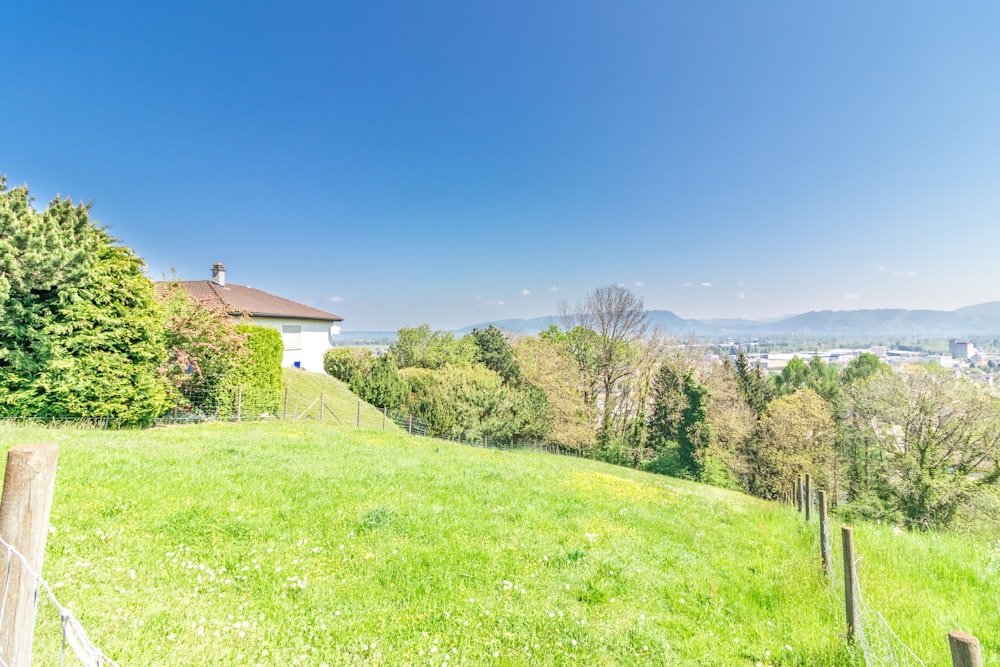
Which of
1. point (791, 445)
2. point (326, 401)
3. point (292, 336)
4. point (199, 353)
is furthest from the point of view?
point (292, 336)

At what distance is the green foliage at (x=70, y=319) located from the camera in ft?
31.7

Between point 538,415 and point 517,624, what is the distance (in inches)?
1109

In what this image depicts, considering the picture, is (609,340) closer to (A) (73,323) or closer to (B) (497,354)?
(B) (497,354)

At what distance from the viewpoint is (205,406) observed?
15523 millimetres

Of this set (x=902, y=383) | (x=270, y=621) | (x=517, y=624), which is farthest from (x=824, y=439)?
(x=270, y=621)

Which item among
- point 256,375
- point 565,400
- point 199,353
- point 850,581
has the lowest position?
point 565,400

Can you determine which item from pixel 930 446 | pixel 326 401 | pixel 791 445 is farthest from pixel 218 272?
pixel 930 446

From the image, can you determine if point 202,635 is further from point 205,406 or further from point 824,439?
point 824,439

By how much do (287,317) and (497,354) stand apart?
20.3m

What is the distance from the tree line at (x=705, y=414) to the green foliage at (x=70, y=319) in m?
17.8

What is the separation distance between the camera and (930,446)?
770 inches

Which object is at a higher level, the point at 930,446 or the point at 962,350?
the point at 962,350

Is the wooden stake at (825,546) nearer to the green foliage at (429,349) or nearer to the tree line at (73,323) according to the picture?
the tree line at (73,323)

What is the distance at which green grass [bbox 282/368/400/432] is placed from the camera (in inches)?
843
